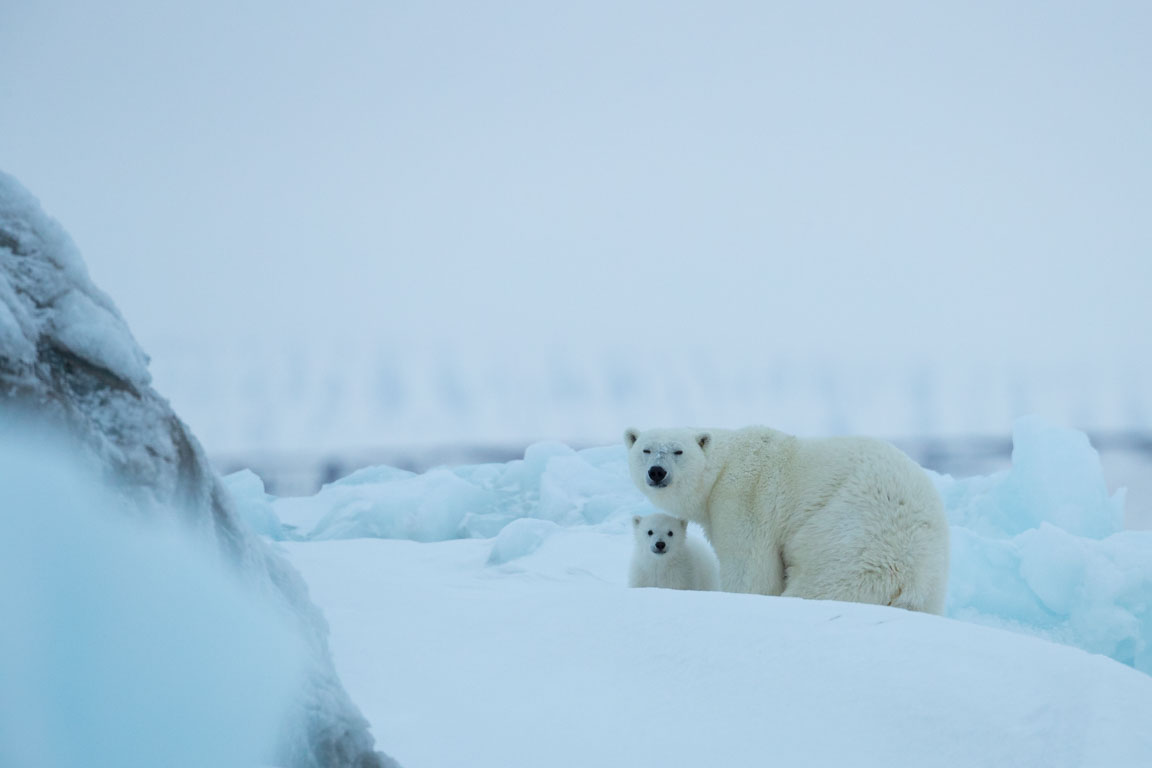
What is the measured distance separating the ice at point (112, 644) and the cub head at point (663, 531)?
10.7 feet

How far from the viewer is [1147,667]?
19.6ft

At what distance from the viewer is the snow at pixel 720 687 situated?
6.31ft

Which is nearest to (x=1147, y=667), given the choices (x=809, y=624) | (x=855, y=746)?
(x=809, y=624)

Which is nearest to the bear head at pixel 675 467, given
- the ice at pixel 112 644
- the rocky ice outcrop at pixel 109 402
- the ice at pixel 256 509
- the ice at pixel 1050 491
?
the rocky ice outcrop at pixel 109 402

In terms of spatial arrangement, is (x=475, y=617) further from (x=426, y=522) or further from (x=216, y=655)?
(x=426, y=522)

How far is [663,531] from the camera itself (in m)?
4.48

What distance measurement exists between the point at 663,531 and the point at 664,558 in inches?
5.9

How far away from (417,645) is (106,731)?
1.51 meters

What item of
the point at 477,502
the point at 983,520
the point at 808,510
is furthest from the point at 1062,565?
the point at 477,502

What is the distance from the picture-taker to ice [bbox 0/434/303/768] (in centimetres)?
100

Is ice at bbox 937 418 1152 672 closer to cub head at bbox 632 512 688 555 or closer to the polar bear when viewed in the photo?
the polar bear

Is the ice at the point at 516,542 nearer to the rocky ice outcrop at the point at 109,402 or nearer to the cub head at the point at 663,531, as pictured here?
the cub head at the point at 663,531

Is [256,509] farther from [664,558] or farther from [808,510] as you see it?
[808,510]

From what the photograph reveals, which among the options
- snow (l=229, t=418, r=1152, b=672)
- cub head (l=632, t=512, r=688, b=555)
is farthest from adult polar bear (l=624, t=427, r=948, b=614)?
snow (l=229, t=418, r=1152, b=672)
